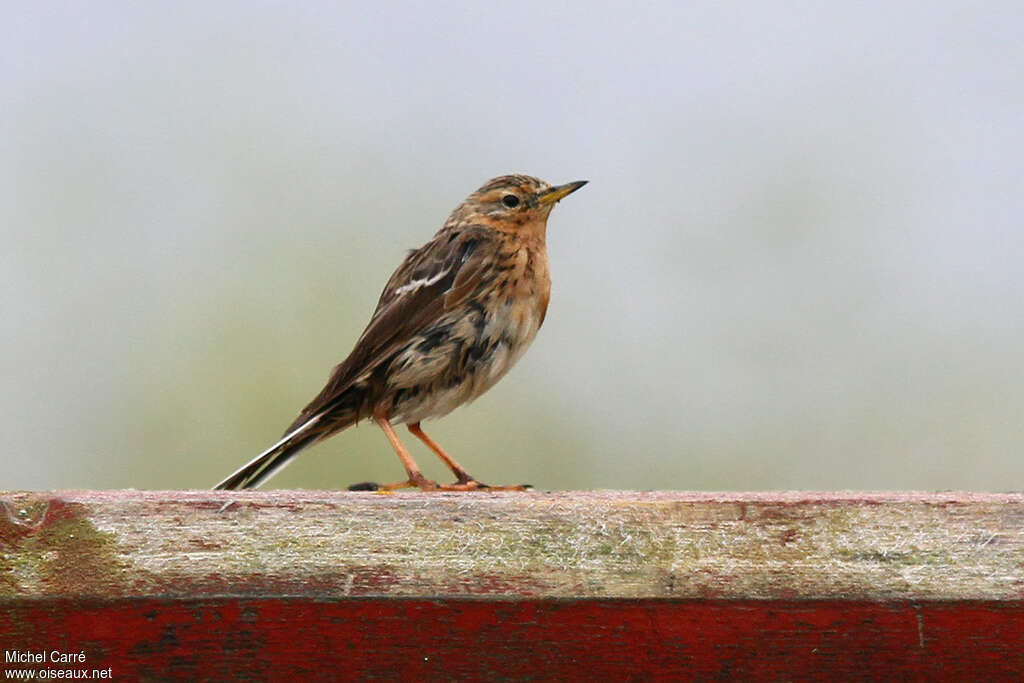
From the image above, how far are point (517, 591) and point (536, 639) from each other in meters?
0.10

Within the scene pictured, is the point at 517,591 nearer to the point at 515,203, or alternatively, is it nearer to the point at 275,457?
the point at 275,457

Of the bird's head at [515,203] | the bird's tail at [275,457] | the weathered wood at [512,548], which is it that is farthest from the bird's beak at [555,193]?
the weathered wood at [512,548]

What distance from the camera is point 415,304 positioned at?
5895 millimetres

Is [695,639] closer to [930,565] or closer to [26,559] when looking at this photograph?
[930,565]

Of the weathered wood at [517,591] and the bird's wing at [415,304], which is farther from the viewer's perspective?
the bird's wing at [415,304]

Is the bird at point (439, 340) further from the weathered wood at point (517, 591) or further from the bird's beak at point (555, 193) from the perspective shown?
the weathered wood at point (517, 591)

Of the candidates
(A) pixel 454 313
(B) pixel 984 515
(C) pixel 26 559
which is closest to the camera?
(C) pixel 26 559

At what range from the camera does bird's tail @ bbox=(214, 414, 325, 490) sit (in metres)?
5.27

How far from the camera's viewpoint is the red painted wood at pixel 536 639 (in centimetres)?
274

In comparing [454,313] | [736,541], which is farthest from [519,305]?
[736,541]

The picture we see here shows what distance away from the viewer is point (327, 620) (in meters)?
2.76

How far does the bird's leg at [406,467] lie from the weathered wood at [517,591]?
A: 1.66 meters

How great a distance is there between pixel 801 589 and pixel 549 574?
486 millimetres

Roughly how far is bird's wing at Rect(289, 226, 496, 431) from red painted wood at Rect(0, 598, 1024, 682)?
308 cm
